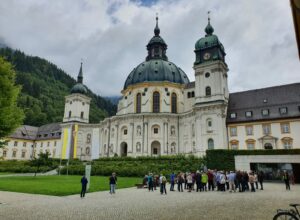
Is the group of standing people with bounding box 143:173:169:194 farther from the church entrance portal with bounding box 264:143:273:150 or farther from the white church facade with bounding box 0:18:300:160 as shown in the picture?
the church entrance portal with bounding box 264:143:273:150

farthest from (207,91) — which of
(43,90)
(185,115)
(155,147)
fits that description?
(43,90)

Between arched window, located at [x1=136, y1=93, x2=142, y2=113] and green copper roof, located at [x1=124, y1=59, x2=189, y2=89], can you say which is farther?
green copper roof, located at [x1=124, y1=59, x2=189, y2=89]

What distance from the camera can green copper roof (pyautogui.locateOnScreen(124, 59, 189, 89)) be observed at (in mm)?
66500

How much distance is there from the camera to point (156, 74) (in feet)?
220

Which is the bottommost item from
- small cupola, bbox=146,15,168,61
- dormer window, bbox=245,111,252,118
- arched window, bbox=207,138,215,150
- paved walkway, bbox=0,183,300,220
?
paved walkway, bbox=0,183,300,220

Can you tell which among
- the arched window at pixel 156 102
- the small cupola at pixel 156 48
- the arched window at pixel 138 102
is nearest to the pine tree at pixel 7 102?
the arched window at pixel 156 102

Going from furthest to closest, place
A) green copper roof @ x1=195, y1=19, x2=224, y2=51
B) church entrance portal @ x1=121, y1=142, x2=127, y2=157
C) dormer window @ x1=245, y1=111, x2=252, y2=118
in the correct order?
church entrance portal @ x1=121, y1=142, x2=127, y2=157 < green copper roof @ x1=195, y1=19, x2=224, y2=51 < dormer window @ x1=245, y1=111, x2=252, y2=118

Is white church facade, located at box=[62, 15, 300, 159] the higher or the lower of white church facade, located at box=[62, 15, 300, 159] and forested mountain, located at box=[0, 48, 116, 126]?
the lower

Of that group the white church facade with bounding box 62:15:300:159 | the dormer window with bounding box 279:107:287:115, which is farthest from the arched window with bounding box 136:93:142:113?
the dormer window with bounding box 279:107:287:115

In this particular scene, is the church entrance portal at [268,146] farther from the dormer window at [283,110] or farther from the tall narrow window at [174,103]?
the tall narrow window at [174,103]

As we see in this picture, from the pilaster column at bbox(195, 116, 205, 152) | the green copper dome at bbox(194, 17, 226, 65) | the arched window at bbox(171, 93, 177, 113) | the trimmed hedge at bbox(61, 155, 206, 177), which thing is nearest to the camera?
the trimmed hedge at bbox(61, 155, 206, 177)

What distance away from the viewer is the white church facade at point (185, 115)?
43.7m

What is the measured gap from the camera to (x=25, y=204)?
14.2 metres

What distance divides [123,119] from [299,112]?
125 ft
